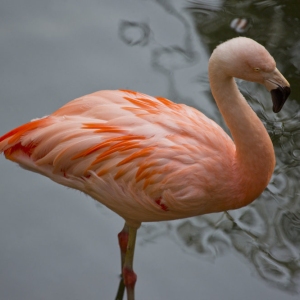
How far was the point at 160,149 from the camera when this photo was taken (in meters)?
3.34

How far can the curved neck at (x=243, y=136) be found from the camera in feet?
10.6

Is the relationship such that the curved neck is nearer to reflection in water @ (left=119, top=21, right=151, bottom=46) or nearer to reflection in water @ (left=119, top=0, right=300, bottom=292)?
reflection in water @ (left=119, top=0, right=300, bottom=292)

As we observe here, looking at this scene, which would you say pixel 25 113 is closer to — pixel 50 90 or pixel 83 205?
pixel 50 90

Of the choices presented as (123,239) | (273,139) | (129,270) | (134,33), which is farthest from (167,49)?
(129,270)

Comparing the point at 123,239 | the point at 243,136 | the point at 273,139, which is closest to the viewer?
the point at 243,136

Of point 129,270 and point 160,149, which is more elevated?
point 160,149

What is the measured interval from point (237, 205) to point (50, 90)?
2176 millimetres

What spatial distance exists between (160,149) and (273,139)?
1722 mm

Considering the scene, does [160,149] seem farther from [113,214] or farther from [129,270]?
[113,214]

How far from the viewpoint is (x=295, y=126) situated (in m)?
Result: 4.95

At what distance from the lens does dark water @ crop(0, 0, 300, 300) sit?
4.00 meters

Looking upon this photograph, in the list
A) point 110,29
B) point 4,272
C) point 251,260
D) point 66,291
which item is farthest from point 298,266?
point 110,29

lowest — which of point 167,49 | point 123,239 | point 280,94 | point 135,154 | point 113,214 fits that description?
point 113,214

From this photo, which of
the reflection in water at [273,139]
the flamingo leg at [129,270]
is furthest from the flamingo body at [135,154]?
the reflection in water at [273,139]
